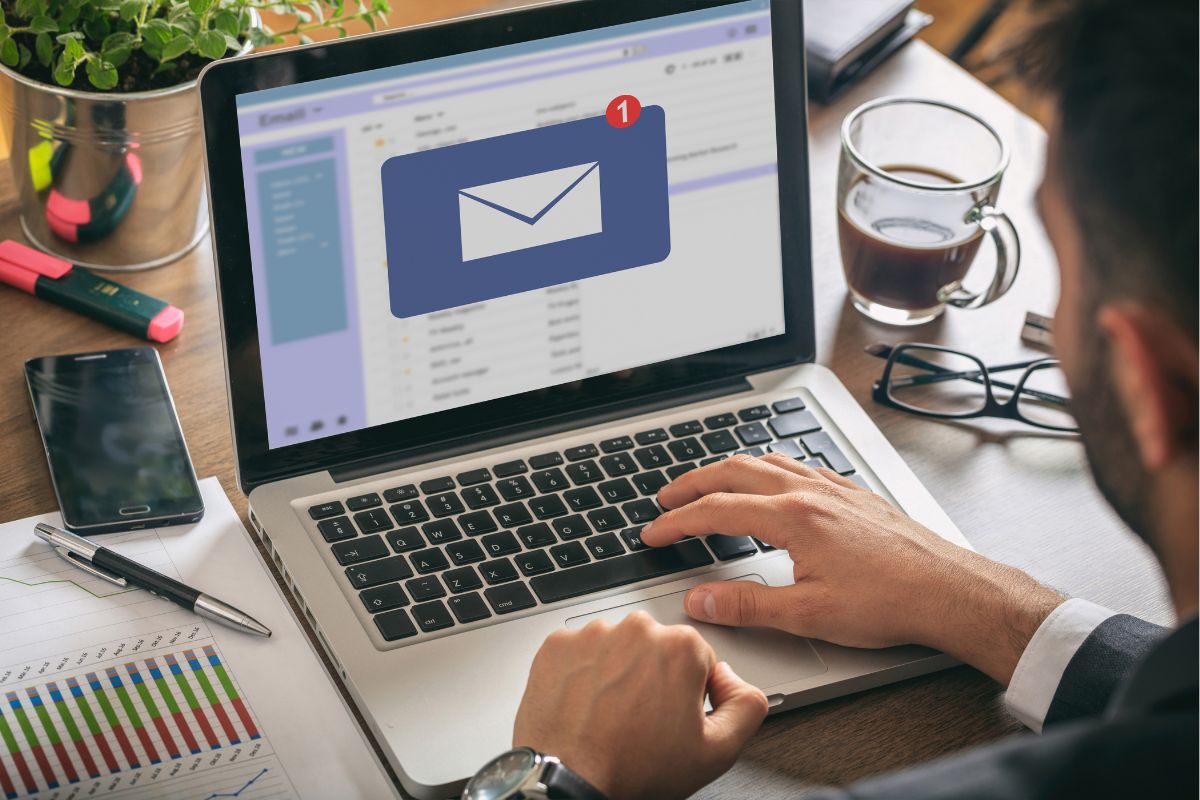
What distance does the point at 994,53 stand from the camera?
2.48ft

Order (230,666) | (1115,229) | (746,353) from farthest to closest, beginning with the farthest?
(746,353) < (230,666) < (1115,229)

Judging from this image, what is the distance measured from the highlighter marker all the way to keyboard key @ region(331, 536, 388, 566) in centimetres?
32

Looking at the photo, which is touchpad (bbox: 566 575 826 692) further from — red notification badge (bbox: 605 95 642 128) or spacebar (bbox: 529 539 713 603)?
red notification badge (bbox: 605 95 642 128)

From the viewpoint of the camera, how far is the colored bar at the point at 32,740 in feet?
2.65

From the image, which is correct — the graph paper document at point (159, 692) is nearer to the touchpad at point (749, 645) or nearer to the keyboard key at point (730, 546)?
the touchpad at point (749, 645)

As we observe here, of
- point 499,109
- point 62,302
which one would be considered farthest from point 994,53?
point 62,302

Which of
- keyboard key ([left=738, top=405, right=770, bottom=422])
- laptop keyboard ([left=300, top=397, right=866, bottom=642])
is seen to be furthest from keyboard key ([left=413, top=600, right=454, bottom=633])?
keyboard key ([left=738, top=405, right=770, bottom=422])

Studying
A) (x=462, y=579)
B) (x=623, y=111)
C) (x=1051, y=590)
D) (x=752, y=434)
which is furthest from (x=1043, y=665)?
(x=623, y=111)

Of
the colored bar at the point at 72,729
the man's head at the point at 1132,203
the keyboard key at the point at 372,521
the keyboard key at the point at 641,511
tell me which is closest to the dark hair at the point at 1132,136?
the man's head at the point at 1132,203

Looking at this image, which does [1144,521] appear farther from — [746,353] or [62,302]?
[62,302]

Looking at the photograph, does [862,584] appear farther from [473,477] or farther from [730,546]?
[473,477]

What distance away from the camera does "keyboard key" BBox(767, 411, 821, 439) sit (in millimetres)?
1114

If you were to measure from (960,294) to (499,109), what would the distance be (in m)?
0.50

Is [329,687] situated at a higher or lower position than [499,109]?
lower
